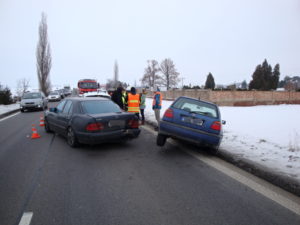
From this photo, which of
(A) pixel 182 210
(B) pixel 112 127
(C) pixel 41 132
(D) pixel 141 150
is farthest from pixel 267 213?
(C) pixel 41 132

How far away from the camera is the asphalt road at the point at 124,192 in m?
2.76

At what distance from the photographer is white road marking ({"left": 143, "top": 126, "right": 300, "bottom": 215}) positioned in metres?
3.18

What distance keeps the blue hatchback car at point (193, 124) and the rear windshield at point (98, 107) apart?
1667 millimetres

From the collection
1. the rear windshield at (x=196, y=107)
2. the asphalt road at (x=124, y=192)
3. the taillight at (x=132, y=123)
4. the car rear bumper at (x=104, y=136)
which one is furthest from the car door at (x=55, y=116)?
the rear windshield at (x=196, y=107)

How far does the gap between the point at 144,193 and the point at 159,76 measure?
70106 millimetres

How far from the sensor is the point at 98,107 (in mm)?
6113

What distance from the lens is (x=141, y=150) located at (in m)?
5.80

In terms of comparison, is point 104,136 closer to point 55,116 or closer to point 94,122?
point 94,122

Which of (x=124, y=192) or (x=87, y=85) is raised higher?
(x=87, y=85)

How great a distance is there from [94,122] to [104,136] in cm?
46

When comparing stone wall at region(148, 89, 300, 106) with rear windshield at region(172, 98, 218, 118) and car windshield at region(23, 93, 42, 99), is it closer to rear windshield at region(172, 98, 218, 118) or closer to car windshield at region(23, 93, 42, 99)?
car windshield at region(23, 93, 42, 99)

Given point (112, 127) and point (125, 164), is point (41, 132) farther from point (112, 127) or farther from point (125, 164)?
point (125, 164)

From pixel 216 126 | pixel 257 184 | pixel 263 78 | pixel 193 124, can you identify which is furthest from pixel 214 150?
pixel 263 78

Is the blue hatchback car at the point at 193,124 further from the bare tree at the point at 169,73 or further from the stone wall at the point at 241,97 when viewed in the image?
the bare tree at the point at 169,73
